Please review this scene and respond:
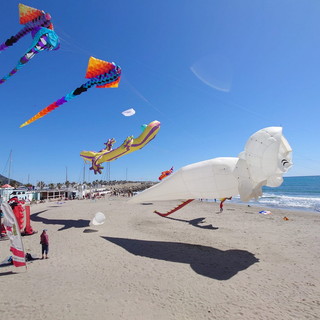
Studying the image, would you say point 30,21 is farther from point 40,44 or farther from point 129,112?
point 129,112

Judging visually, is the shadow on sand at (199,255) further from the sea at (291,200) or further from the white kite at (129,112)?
the white kite at (129,112)

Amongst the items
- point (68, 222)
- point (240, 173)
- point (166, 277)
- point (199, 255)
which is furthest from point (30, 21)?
point (199, 255)

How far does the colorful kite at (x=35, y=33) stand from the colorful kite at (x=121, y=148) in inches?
391

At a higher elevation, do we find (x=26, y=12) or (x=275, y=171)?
(x=26, y=12)

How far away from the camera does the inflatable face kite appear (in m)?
8.09

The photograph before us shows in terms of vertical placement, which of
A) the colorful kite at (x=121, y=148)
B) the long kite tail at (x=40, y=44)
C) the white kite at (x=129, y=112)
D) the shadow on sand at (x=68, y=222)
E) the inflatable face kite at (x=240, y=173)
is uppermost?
the long kite tail at (x=40, y=44)

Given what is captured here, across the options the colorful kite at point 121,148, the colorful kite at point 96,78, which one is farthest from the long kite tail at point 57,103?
the colorful kite at point 121,148

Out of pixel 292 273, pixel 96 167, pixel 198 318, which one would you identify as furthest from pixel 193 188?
pixel 96 167

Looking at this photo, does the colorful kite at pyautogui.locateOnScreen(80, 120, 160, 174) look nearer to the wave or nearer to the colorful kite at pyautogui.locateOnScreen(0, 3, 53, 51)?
the colorful kite at pyautogui.locateOnScreen(0, 3, 53, 51)

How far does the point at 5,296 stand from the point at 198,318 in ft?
17.0

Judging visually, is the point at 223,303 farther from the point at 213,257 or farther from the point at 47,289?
the point at 47,289

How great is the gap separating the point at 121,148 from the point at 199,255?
12.8 m

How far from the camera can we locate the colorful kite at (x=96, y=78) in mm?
12781

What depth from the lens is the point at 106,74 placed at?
1341 centimetres
